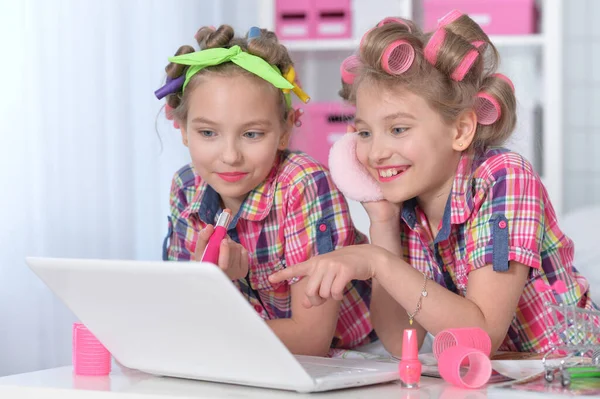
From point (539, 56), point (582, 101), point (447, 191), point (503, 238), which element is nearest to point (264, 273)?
point (447, 191)

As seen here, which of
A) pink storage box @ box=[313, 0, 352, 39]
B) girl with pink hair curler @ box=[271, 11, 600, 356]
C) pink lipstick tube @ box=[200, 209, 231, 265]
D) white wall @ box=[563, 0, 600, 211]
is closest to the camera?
pink lipstick tube @ box=[200, 209, 231, 265]

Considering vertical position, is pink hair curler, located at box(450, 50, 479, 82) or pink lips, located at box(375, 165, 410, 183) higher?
pink hair curler, located at box(450, 50, 479, 82)

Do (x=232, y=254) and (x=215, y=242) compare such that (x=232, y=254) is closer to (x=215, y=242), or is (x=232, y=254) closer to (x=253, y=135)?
(x=215, y=242)

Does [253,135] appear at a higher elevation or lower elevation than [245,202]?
higher

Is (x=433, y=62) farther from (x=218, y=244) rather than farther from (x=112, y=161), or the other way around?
(x=112, y=161)

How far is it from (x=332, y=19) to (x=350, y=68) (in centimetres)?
148

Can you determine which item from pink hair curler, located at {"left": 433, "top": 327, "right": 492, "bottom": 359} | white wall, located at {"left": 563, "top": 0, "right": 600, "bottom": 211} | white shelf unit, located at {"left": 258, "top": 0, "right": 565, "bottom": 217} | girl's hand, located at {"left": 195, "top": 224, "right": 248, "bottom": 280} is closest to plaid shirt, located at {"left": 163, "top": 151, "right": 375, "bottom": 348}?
girl's hand, located at {"left": 195, "top": 224, "right": 248, "bottom": 280}

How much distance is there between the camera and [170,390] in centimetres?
90

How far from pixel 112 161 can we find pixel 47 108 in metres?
0.23

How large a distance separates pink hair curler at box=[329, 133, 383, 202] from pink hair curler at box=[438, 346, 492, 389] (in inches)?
18.8

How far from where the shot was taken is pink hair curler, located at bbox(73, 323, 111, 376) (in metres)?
1.01

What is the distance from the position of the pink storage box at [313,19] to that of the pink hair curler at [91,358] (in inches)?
77.8

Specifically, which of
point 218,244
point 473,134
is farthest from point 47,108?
point 473,134

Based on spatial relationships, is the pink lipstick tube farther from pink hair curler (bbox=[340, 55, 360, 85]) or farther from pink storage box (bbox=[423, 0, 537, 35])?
pink storage box (bbox=[423, 0, 537, 35])
